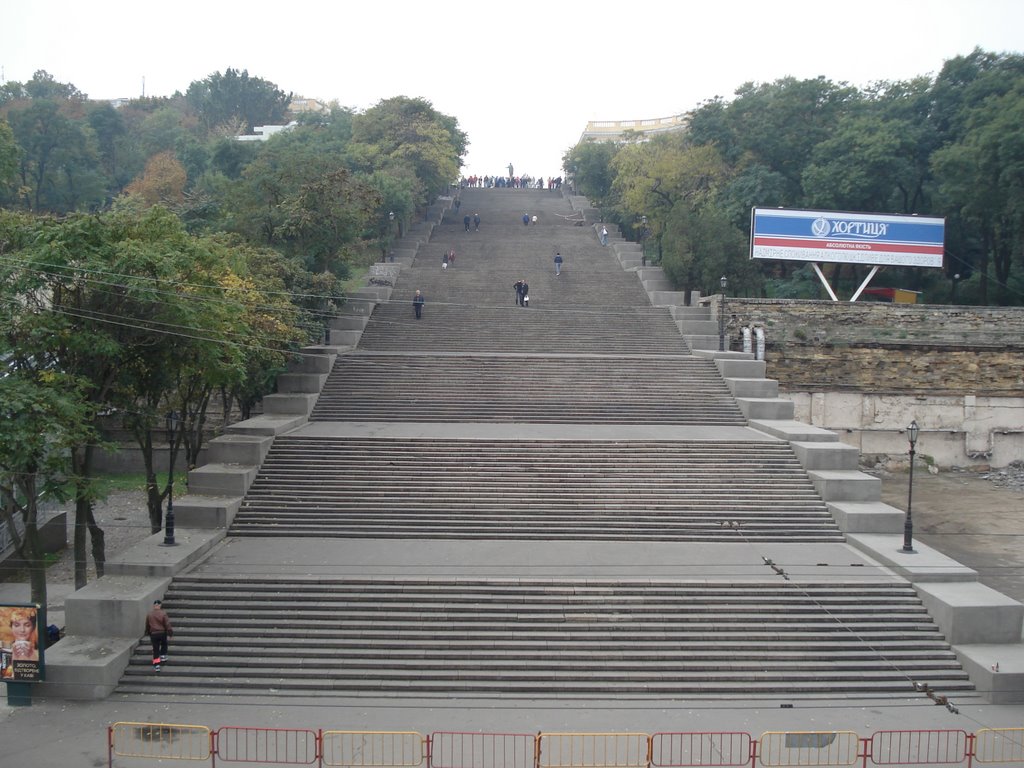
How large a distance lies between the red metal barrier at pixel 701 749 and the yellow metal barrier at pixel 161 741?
627 cm

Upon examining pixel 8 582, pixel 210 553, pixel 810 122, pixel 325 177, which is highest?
pixel 810 122

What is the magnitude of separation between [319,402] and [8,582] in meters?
10.3

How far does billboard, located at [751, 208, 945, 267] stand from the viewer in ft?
123

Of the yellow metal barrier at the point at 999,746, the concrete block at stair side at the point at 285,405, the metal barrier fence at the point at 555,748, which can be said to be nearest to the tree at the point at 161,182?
the concrete block at stair side at the point at 285,405

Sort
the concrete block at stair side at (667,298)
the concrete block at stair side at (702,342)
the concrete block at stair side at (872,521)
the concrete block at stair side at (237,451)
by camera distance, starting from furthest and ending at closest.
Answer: the concrete block at stair side at (667,298), the concrete block at stair side at (702,342), the concrete block at stair side at (237,451), the concrete block at stair side at (872,521)

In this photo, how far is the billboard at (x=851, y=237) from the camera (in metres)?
37.6

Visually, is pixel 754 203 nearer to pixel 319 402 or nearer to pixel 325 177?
pixel 325 177

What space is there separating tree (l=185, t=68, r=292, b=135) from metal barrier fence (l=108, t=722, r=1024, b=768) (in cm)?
A: 8018

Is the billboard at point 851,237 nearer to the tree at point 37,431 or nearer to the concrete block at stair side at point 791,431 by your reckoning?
the concrete block at stair side at point 791,431

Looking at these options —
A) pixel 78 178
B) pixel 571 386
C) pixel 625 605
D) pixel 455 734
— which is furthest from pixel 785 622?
pixel 78 178

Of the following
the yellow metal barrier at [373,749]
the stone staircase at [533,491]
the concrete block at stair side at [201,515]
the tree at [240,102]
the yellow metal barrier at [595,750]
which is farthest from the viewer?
the tree at [240,102]

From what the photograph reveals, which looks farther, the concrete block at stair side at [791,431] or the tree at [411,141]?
the tree at [411,141]

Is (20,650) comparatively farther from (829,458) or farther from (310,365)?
(829,458)

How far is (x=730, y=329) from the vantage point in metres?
35.6
